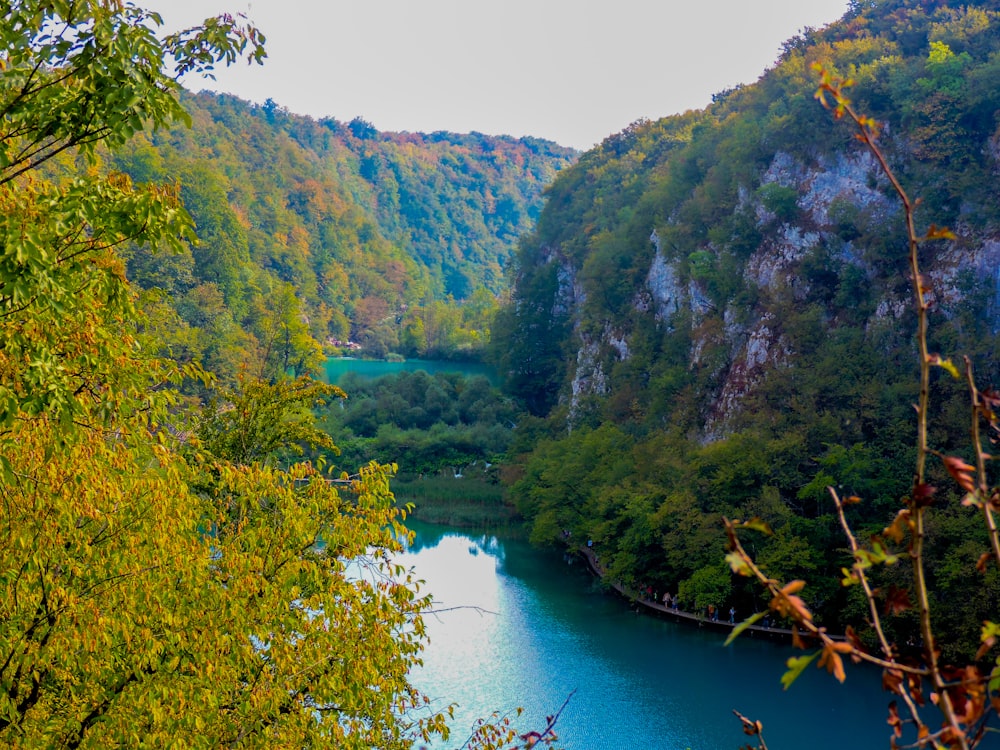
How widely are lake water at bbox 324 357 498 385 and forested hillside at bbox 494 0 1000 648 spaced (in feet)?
68.7

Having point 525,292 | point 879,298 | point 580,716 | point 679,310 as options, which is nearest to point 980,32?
point 879,298

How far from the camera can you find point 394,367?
66000 mm

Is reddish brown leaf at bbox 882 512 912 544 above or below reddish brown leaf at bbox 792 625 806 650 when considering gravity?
above

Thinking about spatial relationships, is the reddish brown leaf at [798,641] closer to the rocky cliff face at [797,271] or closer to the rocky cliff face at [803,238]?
the rocky cliff face at [803,238]

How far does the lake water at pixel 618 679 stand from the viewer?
1705 cm

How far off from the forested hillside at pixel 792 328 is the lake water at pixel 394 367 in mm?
20936

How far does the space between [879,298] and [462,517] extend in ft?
49.1

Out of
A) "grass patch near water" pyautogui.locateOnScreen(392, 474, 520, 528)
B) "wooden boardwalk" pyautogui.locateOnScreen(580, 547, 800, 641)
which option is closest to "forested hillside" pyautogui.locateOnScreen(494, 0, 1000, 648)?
"wooden boardwalk" pyautogui.locateOnScreen(580, 547, 800, 641)

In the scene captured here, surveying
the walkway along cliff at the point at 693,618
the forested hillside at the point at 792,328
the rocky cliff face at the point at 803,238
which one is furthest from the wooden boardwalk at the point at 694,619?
the rocky cliff face at the point at 803,238

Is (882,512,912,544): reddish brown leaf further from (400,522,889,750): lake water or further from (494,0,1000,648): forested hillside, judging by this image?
(494,0,1000,648): forested hillside

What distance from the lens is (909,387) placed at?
76.4ft

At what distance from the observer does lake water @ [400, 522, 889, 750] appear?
17.0m

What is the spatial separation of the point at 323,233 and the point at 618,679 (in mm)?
71696

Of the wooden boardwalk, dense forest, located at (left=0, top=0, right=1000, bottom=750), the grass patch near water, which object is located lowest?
the grass patch near water
